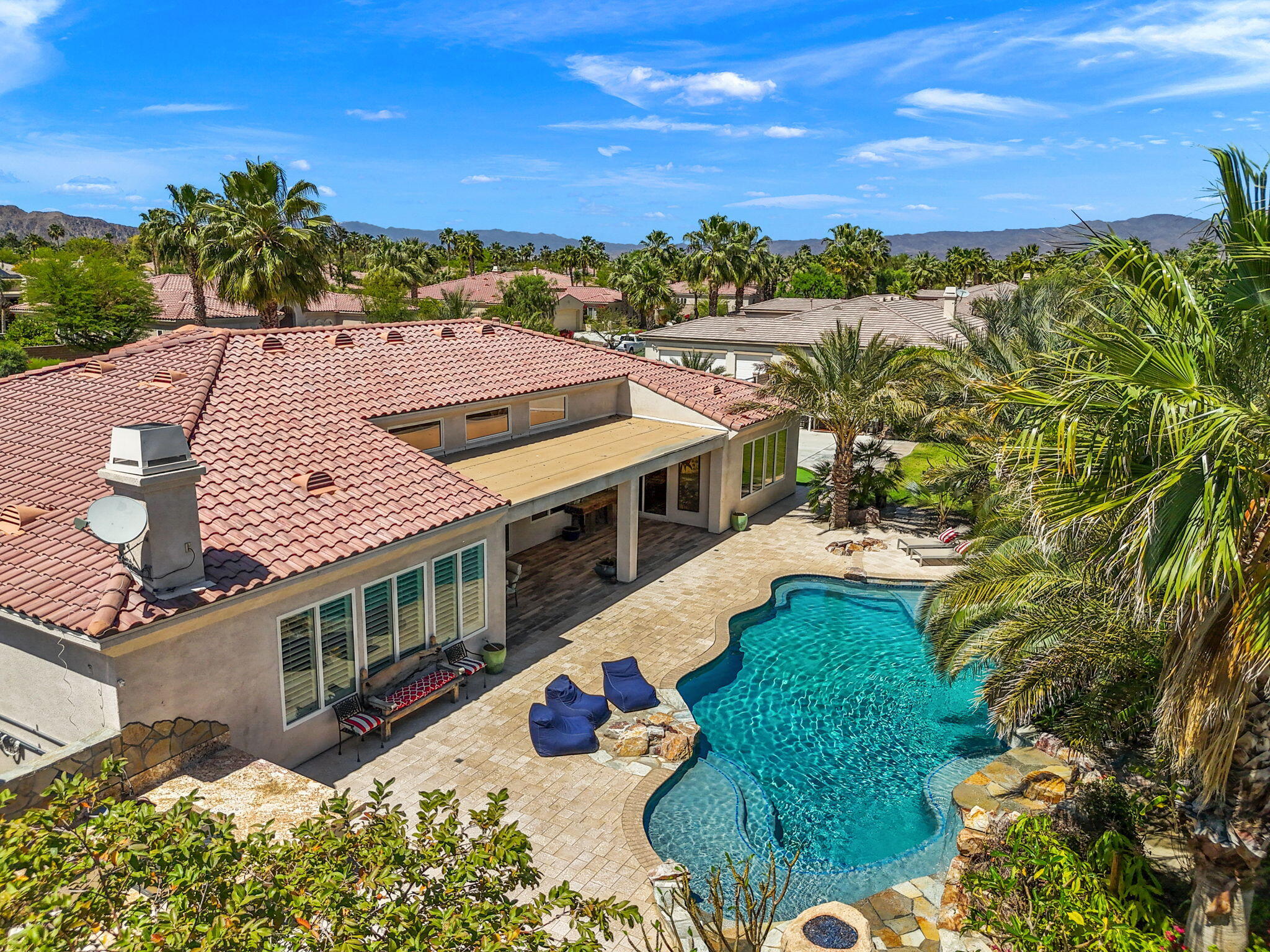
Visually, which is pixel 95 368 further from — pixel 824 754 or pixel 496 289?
pixel 496 289

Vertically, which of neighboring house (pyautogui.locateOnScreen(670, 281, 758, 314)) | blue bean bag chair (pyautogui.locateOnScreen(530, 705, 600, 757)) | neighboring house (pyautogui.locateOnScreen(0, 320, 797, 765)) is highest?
neighboring house (pyautogui.locateOnScreen(670, 281, 758, 314))

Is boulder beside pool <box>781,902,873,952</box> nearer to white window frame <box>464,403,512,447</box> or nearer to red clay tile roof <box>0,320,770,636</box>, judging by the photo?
red clay tile roof <box>0,320,770,636</box>

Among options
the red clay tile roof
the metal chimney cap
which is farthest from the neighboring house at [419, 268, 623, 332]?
the metal chimney cap

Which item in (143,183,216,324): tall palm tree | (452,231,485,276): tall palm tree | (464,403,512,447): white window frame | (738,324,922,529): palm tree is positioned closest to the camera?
(464,403,512,447): white window frame

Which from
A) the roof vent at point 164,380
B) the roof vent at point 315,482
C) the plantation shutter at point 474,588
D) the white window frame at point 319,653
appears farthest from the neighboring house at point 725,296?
the white window frame at point 319,653

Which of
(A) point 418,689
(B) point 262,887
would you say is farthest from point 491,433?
(B) point 262,887

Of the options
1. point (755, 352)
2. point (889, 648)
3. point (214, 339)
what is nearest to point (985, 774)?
point (889, 648)

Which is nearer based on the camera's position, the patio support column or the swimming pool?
the swimming pool
